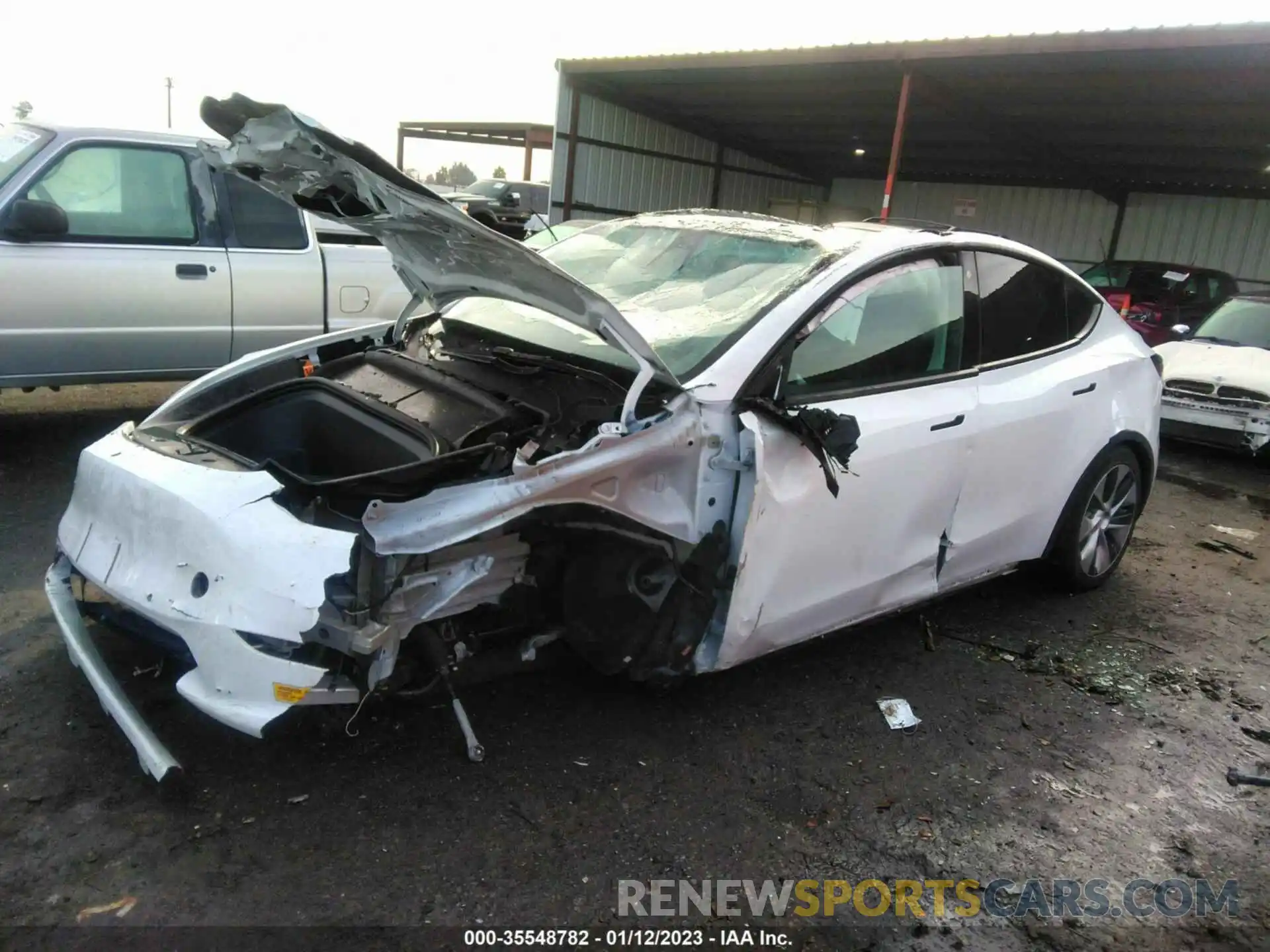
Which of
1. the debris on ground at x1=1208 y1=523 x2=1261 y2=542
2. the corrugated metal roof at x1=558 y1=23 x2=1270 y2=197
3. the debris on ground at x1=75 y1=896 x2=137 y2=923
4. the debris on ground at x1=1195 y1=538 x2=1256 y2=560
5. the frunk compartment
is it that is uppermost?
the corrugated metal roof at x1=558 y1=23 x2=1270 y2=197

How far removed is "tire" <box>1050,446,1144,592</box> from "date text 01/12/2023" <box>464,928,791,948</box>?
260 centimetres

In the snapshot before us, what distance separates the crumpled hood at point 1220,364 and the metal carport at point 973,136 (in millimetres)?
3407

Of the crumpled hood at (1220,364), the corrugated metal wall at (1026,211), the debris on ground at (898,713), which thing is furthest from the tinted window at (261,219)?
the corrugated metal wall at (1026,211)

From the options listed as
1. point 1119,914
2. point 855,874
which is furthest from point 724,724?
point 1119,914

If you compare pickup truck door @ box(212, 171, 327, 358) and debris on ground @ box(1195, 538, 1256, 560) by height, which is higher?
pickup truck door @ box(212, 171, 327, 358)

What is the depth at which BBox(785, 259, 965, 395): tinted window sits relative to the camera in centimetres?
306

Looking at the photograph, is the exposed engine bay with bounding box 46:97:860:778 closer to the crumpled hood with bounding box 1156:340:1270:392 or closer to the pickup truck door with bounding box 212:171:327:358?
the pickup truck door with bounding box 212:171:327:358

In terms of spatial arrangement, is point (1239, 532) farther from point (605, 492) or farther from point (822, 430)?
point (605, 492)

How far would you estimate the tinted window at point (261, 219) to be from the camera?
18.6ft

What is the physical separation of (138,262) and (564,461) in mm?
3966

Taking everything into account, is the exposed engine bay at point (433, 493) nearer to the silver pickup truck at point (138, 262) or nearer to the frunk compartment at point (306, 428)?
the frunk compartment at point (306, 428)

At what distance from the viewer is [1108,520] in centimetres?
435

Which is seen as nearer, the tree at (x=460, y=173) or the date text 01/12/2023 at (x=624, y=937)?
the date text 01/12/2023 at (x=624, y=937)

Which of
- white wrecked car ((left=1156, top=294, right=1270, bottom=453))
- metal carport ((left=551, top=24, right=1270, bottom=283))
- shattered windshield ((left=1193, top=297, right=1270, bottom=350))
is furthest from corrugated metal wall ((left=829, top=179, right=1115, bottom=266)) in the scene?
white wrecked car ((left=1156, top=294, right=1270, bottom=453))
